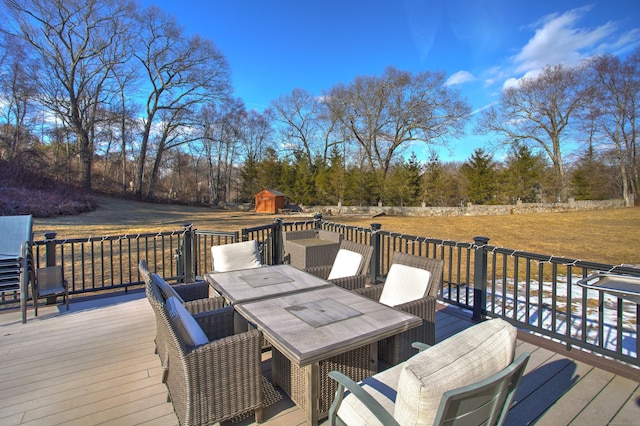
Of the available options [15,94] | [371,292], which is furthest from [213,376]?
[15,94]

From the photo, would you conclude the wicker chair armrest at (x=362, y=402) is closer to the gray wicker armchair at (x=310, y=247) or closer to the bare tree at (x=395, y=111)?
the gray wicker armchair at (x=310, y=247)

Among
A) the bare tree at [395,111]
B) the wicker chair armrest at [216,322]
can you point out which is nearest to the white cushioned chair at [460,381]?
the wicker chair armrest at [216,322]

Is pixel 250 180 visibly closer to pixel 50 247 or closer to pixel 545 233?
pixel 545 233

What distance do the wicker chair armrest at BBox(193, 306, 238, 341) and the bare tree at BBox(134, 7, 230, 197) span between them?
1047 inches

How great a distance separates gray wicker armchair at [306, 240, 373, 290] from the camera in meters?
2.84

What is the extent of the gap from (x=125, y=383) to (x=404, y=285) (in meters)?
2.20

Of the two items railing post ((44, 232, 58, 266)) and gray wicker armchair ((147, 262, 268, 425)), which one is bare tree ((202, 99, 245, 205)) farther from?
gray wicker armchair ((147, 262, 268, 425))

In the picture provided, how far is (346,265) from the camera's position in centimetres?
331

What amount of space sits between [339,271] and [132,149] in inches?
1202

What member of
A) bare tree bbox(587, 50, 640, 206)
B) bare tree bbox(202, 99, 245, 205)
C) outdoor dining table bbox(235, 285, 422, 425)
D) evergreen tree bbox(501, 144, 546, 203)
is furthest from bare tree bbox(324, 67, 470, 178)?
outdoor dining table bbox(235, 285, 422, 425)

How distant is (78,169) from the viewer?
824 inches

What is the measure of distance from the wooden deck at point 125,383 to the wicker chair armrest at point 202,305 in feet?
1.72

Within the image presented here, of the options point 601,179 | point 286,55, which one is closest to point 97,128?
point 286,55

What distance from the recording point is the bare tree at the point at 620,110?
66.6 feet
